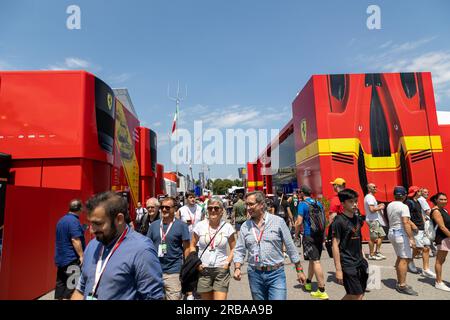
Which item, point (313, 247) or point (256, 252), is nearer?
point (256, 252)

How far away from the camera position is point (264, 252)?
10.1 ft

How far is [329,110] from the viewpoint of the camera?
1070 cm

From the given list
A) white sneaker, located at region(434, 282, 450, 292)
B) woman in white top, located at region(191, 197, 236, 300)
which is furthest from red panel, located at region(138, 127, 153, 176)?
white sneaker, located at region(434, 282, 450, 292)

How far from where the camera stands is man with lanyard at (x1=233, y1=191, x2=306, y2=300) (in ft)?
9.90

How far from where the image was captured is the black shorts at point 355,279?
10.5ft

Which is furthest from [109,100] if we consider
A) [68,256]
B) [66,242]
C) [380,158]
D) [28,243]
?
[380,158]

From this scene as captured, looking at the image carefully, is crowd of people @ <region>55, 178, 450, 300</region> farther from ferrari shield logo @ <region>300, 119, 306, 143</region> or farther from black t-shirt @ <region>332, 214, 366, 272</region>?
ferrari shield logo @ <region>300, 119, 306, 143</region>

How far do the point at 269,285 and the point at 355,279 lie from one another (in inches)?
41.5

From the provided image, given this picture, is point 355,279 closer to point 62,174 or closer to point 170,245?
point 170,245

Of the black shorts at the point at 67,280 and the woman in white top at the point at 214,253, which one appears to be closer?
the woman in white top at the point at 214,253

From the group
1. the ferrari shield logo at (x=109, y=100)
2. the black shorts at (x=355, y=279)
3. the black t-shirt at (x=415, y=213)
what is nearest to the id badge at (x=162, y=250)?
the black shorts at (x=355, y=279)

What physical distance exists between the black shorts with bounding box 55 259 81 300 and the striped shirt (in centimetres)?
244

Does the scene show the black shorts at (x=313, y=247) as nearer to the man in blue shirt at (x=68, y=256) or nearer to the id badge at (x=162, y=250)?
the id badge at (x=162, y=250)
